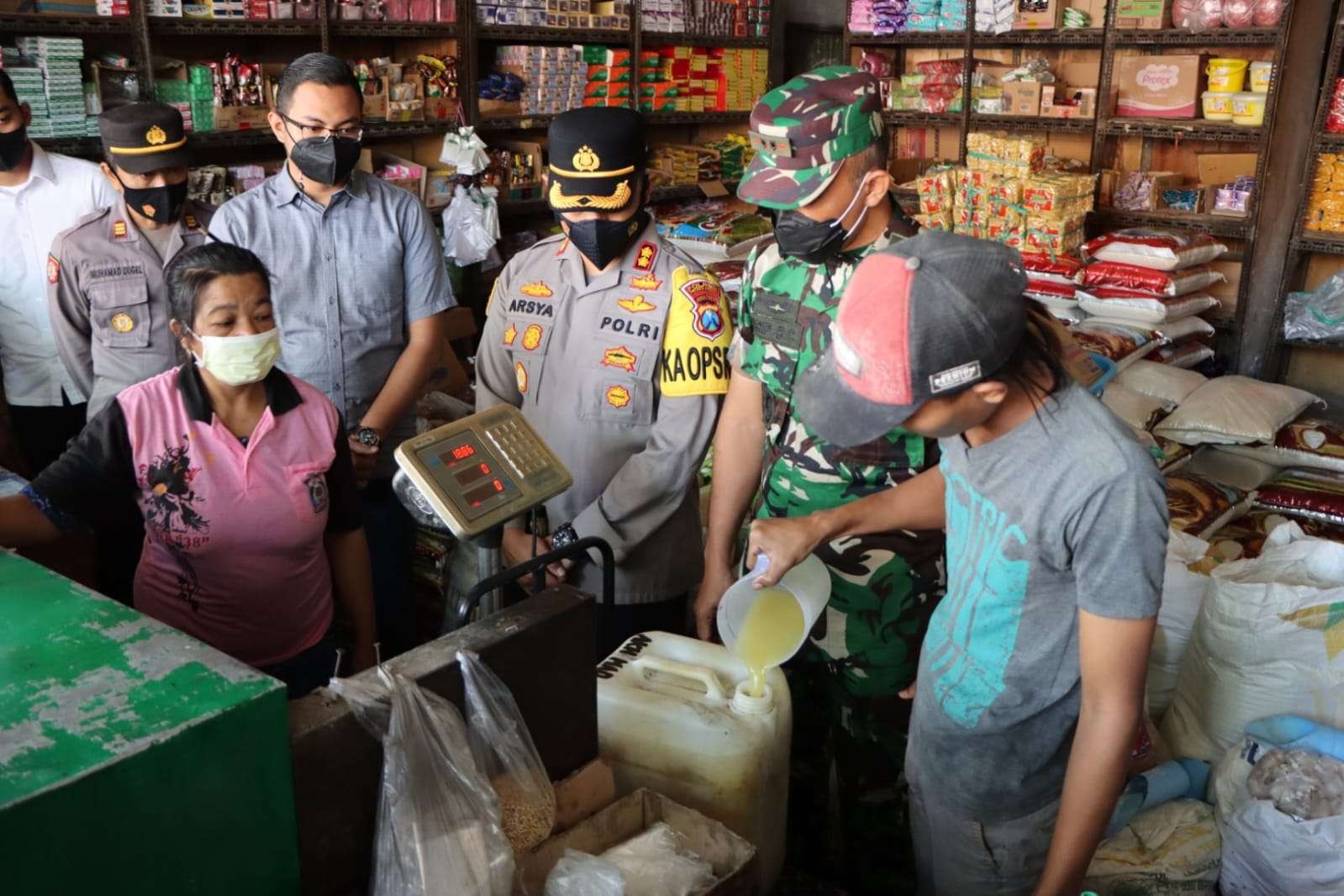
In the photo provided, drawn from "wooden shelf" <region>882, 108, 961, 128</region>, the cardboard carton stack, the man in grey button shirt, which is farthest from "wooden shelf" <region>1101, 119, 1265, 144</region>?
the cardboard carton stack

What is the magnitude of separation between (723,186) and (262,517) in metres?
4.95

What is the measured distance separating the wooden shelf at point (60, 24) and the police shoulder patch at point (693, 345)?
2.59 metres

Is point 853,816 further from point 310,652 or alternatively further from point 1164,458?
point 1164,458

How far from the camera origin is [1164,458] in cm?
386

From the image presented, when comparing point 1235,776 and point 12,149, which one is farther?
point 12,149

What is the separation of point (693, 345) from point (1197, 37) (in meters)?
3.63

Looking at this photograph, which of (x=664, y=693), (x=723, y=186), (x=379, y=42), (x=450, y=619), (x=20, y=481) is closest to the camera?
(x=664, y=693)

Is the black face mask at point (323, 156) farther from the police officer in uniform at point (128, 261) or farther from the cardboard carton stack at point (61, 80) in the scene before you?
the cardboard carton stack at point (61, 80)

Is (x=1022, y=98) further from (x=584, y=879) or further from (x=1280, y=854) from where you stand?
(x=584, y=879)

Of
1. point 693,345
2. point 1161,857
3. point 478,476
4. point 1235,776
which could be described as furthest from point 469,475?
point 1235,776

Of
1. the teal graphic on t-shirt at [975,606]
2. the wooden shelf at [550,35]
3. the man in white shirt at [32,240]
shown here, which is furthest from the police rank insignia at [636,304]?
the wooden shelf at [550,35]

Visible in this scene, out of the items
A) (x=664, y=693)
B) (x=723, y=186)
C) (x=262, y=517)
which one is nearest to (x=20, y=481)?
(x=262, y=517)

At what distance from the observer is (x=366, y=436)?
8.29 feet

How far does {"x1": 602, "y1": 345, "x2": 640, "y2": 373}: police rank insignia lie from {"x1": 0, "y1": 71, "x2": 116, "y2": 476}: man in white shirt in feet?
5.82
